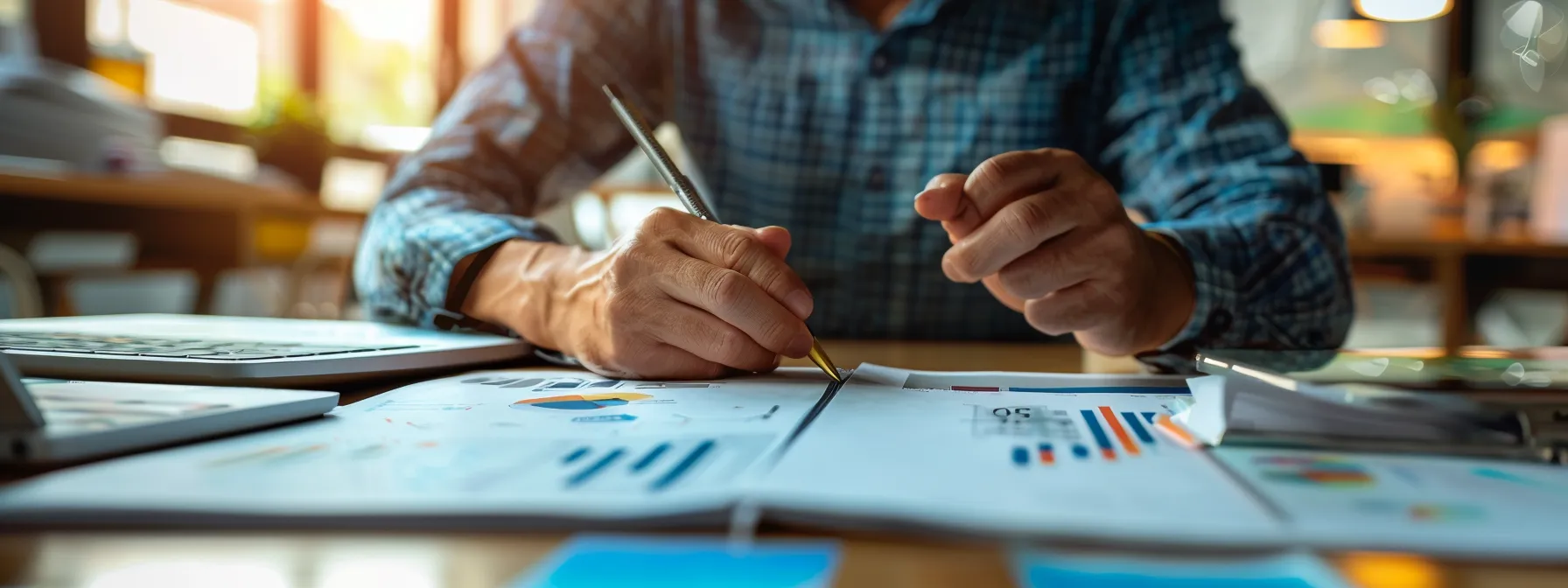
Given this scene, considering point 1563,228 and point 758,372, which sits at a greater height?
point 1563,228

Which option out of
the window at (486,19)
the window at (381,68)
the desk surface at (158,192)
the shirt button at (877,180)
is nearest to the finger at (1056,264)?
the shirt button at (877,180)

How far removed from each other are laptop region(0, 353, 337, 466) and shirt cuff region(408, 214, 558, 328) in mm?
279

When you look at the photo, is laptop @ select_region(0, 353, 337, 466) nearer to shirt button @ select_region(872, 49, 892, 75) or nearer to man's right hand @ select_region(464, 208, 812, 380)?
man's right hand @ select_region(464, 208, 812, 380)

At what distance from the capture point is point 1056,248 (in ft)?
1.78

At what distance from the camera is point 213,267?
1873 millimetres

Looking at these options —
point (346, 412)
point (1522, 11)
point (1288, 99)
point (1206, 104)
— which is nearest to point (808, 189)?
point (1206, 104)

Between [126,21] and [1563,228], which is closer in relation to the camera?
[1563,228]

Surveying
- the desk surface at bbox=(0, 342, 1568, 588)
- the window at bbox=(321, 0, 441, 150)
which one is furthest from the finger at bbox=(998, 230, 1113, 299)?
the window at bbox=(321, 0, 441, 150)

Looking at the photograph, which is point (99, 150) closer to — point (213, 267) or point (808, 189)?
point (213, 267)

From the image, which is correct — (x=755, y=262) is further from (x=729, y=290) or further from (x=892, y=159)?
(x=892, y=159)

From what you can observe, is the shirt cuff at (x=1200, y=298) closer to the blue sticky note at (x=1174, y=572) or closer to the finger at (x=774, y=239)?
the finger at (x=774, y=239)

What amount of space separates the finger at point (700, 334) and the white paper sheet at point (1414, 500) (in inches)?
9.9

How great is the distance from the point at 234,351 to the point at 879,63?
2.21ft

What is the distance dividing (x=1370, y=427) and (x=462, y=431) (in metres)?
0.31
